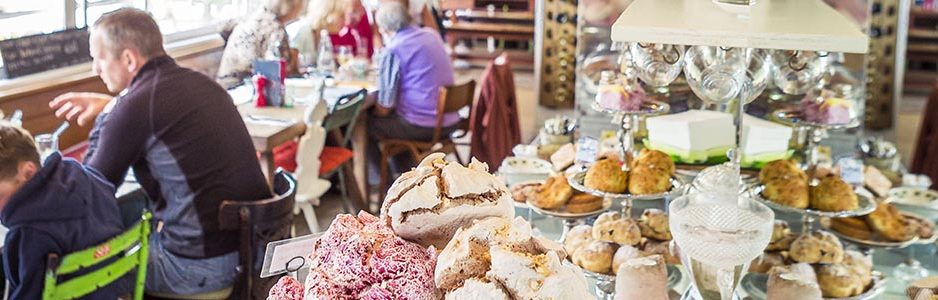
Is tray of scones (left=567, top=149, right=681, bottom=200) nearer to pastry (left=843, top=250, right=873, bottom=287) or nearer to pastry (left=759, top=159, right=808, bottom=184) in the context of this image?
pastry (left=759, top=159, right=808, bottom=184)

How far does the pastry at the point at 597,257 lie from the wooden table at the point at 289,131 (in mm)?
1769

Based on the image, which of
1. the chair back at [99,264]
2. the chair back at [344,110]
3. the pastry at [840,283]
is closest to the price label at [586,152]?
the pastry at [840,283]

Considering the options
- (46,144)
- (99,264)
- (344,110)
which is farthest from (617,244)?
(344,110)

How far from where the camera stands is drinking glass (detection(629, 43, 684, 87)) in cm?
201

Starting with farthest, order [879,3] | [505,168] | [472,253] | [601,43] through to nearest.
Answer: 1. [879,3]
2. [601,43]
3. [505,168]
4. [472,253]

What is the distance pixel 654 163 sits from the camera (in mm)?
2389

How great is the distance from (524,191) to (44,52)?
283 centimetres

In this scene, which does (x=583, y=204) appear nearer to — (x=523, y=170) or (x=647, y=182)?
(x=647, y=182)

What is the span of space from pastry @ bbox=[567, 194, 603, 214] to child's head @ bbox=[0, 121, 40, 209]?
57.1 inches

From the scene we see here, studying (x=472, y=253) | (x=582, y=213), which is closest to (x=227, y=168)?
(x=582, y=213)

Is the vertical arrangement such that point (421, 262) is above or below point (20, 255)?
above

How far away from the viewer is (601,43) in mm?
5586

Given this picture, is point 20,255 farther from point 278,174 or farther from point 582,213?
point 582,213

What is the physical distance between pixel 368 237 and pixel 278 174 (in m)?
2.08
